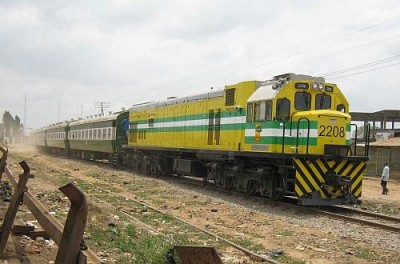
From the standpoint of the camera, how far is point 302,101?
15.2 metres

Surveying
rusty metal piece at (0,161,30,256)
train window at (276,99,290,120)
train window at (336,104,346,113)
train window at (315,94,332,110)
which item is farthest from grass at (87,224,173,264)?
train window at (336,104,346,113)

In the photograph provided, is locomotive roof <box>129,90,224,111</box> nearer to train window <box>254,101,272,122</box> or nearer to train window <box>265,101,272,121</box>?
train window <box>254,101,272,122</box>

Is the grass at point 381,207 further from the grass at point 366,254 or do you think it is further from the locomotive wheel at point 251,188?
the grass at point 366,254

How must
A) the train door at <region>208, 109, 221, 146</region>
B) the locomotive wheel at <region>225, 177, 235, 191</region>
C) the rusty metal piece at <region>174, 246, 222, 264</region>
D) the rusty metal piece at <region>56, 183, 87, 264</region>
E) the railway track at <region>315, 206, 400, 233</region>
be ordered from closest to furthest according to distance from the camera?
the rusty metal piece at <region>174, 246, 222, 264</region>, the rusty metal piece at <region>56, 183, 87, 264</region>, the railway track at <region>315, 206, 400, 233</region>, the locomotive wheel at <region>225, 177, 235, 191</region>, the train door at <region>208, 109, 221, 146</region>

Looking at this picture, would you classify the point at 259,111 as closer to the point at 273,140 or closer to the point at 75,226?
the point at 273,140

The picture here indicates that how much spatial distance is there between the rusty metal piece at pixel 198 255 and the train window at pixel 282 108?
41.4ft

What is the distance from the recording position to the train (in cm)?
1428

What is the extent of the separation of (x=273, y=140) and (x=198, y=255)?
12656mm

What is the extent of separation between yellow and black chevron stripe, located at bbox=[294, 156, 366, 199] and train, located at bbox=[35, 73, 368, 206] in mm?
29

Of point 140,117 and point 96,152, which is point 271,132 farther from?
point 96,152

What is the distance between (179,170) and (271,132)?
8.19 meters

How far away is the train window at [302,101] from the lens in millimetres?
15102

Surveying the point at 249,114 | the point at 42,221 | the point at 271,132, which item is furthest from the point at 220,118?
the point at 42,221

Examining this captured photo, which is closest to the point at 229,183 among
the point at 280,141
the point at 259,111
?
the point at 259,111
